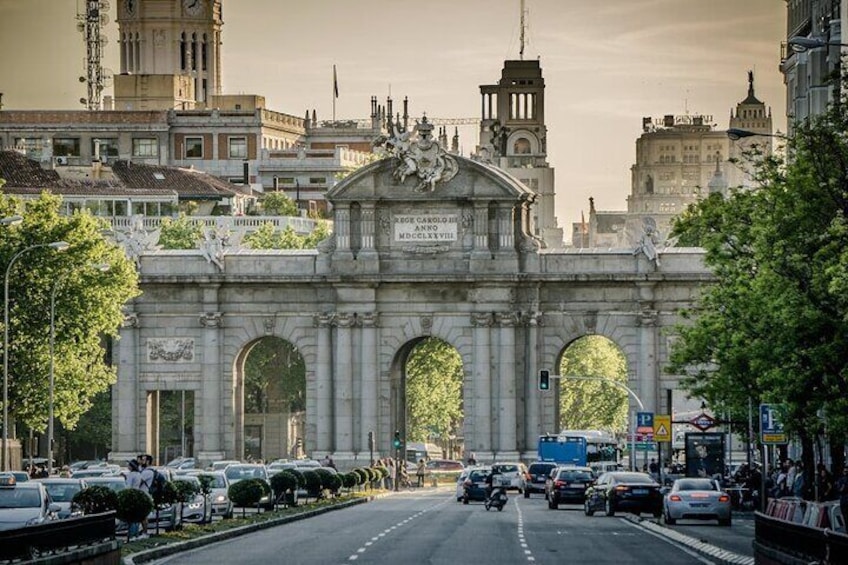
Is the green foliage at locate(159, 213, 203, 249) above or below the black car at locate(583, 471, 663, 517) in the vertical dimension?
above

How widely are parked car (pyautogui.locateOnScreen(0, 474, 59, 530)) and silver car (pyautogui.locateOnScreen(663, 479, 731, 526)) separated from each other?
25.2 m

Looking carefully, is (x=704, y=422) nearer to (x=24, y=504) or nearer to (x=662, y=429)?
(x=662, y=429)

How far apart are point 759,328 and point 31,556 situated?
1524 inches

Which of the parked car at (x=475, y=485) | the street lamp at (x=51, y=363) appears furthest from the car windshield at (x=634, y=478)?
the street lamp at (x=51, y=363)

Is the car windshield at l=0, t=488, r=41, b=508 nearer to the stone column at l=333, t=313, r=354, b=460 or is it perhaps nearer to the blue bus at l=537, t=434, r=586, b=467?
the blue bus at l=537, t=434, r=586, b=467

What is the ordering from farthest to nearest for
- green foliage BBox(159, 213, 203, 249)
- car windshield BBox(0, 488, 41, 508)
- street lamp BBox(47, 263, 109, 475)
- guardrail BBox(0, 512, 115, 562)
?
1. green foliage BBox(159, 213, 203, 249)
2. street lamp BBox(47, 263, 109, 475)
3. car windshield BBox(0, 488, 41, 508)
4. guardrail BBox(0, 512, 115, 562)

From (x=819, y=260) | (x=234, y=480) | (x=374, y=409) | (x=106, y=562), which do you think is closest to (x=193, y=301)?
(x=374, y=409)

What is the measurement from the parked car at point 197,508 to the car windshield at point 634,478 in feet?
61.1

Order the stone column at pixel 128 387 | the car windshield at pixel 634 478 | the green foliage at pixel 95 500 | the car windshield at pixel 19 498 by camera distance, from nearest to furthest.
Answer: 1. the green foliage at pixel 95 500
2. the car windshield at pixel 19 498
3. the car windshield at pixel 634 478
4. the stone column at pixel 128 387

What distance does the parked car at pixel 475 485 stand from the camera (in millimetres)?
120500

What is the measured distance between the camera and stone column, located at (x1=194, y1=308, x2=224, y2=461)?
144625 millimetres

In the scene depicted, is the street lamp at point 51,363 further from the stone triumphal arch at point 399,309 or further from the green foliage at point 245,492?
the green foliage at point 245,492

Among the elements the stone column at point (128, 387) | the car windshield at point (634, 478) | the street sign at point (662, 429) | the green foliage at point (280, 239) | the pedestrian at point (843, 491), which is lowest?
the car windshield at point (634, 478)

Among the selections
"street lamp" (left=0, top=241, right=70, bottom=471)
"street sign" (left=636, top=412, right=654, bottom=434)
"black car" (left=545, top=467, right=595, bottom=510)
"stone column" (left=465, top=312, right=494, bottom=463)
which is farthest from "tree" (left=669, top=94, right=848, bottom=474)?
"stone column" (left=465, top=312, right=494, bottom=463)
